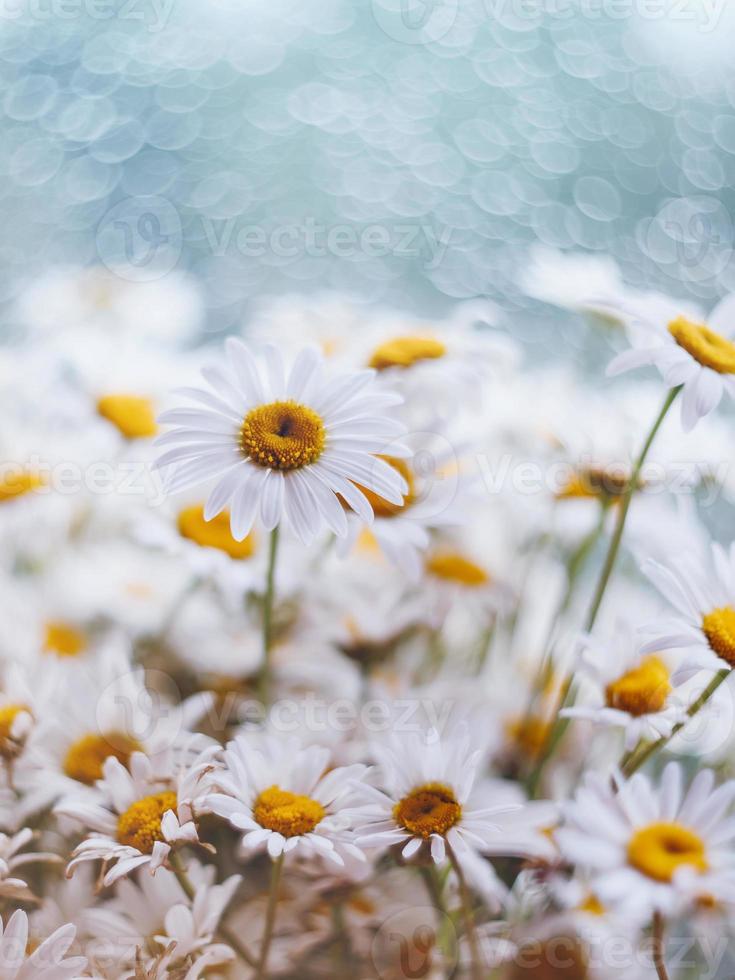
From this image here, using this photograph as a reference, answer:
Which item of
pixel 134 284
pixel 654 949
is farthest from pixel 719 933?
pixel 134 284

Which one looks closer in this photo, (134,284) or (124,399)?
(124,399)

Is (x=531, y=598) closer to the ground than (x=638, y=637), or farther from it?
closer to the ground

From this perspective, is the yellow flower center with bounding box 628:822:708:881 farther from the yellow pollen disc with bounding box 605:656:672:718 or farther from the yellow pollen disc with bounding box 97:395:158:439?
the yellow pollen disc with bounding box 97:395:158:439

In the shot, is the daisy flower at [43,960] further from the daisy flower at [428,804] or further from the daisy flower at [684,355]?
the daisy flower at [684,355]

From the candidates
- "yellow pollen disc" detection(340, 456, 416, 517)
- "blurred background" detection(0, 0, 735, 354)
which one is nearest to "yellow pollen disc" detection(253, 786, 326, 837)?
"yellow pollen disc" detection(340, 456, 416, 517)

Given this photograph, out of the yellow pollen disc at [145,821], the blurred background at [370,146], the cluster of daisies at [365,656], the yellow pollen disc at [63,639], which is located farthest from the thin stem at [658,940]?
the blurred background at [370,146]

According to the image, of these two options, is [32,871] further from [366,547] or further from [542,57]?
[542,57]
